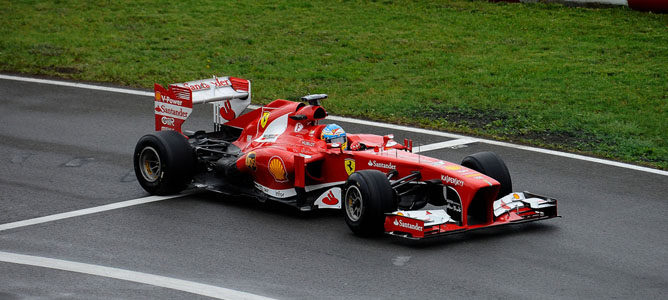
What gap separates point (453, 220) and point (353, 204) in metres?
1.05

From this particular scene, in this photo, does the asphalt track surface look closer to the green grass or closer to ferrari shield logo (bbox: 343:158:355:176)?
ferrari shield logo (bbox: 343:158:355:176)

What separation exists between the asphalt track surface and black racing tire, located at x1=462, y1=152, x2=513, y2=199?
0.52 meters

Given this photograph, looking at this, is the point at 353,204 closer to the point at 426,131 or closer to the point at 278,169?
the point at 278,169

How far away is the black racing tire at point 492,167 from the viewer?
10273 mm

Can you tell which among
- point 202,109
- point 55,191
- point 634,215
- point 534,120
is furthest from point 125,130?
point 634,215

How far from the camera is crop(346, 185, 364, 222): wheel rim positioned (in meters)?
9.59

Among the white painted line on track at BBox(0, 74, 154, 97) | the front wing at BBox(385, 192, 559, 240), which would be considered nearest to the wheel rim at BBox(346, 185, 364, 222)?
the front wing at BBox(385, 192, 559, 240)

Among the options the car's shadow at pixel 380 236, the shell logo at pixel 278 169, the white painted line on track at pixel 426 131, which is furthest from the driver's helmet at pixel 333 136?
the white painted line on track at pixel 426 131

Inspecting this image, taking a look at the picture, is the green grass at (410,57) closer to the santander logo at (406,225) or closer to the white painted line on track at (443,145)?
the white painted line on track at (443,145)

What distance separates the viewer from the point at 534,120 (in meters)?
15.3

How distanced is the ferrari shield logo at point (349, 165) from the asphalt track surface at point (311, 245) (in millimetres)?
577

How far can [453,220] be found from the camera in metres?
9.55

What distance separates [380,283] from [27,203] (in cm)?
495

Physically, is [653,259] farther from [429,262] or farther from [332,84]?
[332,84]
